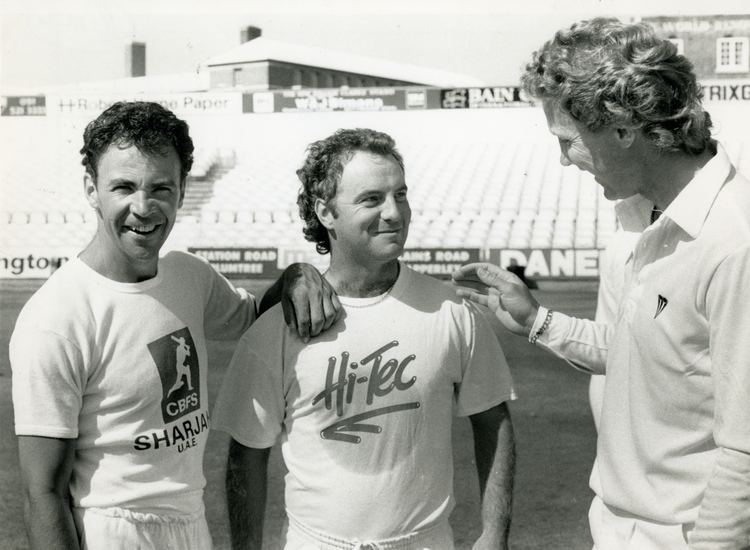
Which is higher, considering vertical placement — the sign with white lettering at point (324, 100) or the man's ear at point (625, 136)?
the sign with white lettering at point (324, 100)

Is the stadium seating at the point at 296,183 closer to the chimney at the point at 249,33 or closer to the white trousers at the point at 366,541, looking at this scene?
the chimney at the point at 249,33

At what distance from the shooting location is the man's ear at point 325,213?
2035 millimetres

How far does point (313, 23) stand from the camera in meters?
3.98

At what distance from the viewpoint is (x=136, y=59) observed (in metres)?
4.64

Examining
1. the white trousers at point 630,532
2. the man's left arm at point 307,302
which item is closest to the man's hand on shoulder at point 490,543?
the white trousers at point 630,532

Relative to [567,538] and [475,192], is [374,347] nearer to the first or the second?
[567,538]

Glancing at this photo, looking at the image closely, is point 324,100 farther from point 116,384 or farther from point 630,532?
point 630,532

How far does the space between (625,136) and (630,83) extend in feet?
0.34

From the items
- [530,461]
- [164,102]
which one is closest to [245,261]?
[164,102]

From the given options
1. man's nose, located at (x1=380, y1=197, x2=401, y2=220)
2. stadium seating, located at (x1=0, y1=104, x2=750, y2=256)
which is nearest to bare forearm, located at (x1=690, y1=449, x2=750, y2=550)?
man's nose, located at (x1=380, y1=197, x2=401, y2=220)

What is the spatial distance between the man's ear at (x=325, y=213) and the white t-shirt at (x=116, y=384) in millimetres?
388

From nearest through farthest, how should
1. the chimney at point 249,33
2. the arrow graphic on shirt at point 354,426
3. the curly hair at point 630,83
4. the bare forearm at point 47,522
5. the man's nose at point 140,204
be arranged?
the curly hair at point 630,83 < the bare forearm at point 47,522 < the man's nose at point 140,204 < the arrow graphic on shirt at point 354,426 < the chimney at point 249,33

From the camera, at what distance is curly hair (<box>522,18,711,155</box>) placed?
1.47 m

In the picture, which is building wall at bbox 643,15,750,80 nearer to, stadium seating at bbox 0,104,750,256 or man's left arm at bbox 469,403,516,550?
stadium seating at bbox 0,104,750,256
